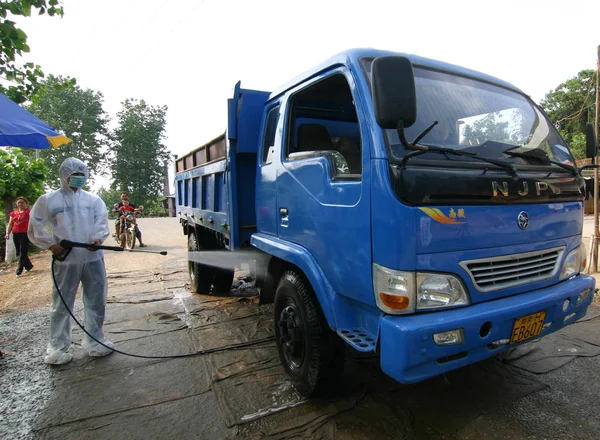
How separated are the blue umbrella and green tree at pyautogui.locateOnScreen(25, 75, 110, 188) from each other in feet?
128

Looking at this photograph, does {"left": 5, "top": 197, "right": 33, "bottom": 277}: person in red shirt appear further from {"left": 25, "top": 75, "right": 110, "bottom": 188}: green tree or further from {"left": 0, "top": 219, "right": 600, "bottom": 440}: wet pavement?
{"left": 25, "top": 75, "right": 110, "bottom": 188}: green tree

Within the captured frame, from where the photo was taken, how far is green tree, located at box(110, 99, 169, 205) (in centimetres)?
4122

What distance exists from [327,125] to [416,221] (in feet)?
6.11

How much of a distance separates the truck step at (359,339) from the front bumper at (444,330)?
4.6 inches

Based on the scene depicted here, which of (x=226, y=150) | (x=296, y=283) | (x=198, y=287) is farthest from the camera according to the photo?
(x=198, y=287)

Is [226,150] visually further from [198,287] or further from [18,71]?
[18,71]

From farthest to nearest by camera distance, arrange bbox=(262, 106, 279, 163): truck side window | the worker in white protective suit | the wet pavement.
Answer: the worker in white protective suit
bbox=(262, 106, 279, 163): truck side window
the wet pavement

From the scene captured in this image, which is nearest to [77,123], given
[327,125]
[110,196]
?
[110,196]

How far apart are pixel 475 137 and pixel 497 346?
130cm

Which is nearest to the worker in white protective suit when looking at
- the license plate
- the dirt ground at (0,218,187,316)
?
the dirt ground at (0,218,187,316)

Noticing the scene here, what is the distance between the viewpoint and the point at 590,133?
3.00 metres

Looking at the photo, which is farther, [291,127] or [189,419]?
[291,127]

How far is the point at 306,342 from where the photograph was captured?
2.44m

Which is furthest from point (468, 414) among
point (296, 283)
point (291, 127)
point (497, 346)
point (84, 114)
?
point (84, 114)
